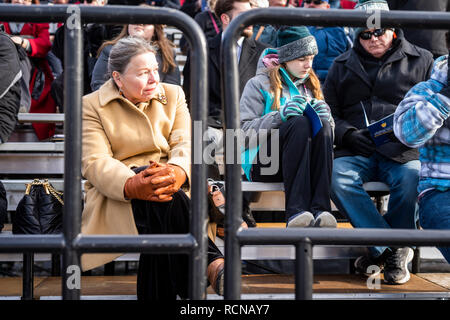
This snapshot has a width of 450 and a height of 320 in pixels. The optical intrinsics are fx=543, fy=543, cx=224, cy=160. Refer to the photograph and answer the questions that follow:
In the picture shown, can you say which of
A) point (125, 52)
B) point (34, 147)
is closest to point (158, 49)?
point (34, 147)

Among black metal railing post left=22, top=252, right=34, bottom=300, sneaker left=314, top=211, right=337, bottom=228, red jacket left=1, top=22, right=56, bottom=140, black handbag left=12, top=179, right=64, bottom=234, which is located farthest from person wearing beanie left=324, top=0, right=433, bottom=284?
red jacket left=1, top=22, right=56, bottom=140

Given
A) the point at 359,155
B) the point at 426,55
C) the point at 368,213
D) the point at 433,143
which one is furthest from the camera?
the point at 426,55

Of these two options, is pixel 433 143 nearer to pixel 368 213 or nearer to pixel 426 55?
pixel 368 213

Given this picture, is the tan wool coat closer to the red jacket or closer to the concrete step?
the concrete step

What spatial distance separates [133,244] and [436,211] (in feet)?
4.64

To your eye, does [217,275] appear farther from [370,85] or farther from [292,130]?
[370,85]

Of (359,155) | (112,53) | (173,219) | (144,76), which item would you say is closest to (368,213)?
(359,155)

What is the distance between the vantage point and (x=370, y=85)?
10.2 feet

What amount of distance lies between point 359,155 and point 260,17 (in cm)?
166

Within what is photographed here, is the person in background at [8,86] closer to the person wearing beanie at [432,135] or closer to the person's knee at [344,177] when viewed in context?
the person's knee at [344,177]

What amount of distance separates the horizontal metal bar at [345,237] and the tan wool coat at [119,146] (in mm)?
885

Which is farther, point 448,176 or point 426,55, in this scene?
point 426,55

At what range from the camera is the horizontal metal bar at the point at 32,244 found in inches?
55.5

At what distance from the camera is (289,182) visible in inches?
101
